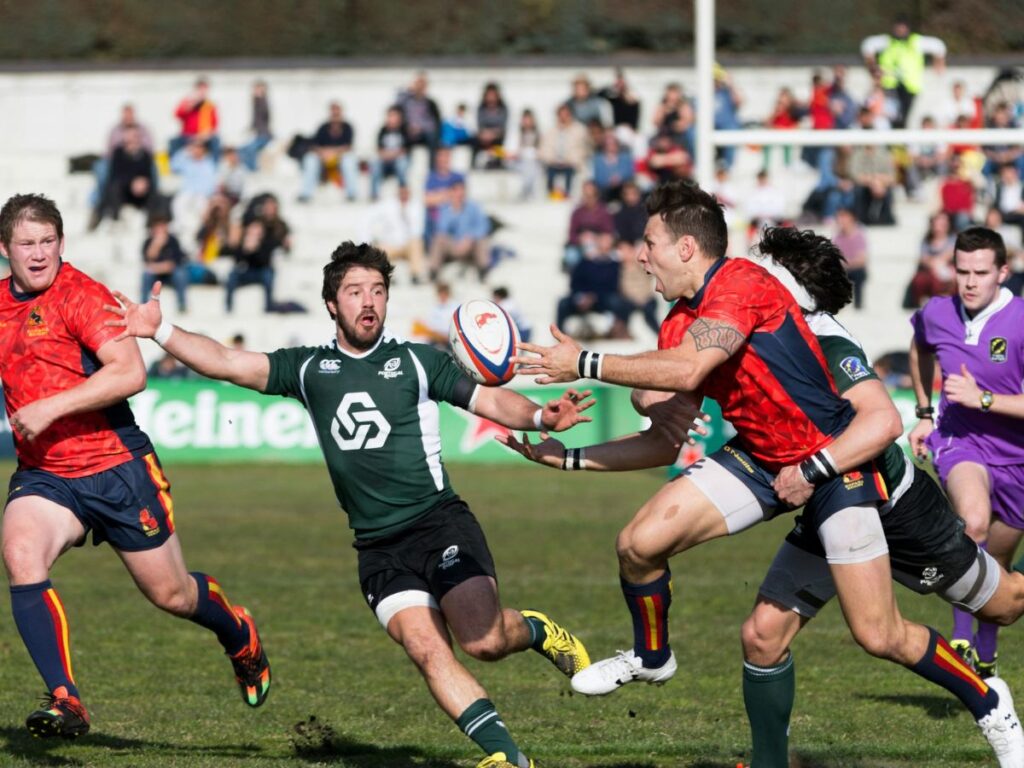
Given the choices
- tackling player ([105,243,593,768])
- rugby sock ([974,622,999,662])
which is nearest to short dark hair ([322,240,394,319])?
tackling player ([105,243,593,768])

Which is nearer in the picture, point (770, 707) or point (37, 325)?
point (770, 707)

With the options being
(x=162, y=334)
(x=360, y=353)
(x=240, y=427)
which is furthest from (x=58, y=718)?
(x=240, y=427)

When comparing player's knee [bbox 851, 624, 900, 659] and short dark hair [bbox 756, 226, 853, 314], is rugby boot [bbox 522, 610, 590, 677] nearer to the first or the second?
player's knee [bbox 851, 624, 900, 659]

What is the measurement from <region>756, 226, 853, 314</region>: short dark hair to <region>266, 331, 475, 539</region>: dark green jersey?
1.45 m

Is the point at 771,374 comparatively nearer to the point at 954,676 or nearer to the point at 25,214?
the point at 954,676

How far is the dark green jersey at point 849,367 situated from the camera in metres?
6.71

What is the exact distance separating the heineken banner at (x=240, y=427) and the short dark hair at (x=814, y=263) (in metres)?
14.0

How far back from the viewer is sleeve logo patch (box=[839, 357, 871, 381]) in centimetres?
677

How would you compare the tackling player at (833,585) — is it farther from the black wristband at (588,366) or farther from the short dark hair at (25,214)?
the short dark hair at (25,214)

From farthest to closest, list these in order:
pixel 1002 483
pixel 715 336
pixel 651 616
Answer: pixel 1002 483 < pixel 651 616 < pixel 715 336

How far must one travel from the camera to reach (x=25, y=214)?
7.22 metres

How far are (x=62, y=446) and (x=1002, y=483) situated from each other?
16.0 feet

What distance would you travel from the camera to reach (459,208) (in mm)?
25625

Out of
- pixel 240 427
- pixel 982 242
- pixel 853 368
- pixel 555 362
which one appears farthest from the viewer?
pixel 240 427
